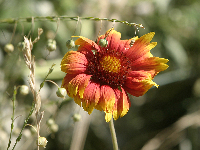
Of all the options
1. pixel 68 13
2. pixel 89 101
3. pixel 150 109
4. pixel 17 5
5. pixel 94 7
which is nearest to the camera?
pixel 89 101

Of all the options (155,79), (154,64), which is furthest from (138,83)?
(155,79)

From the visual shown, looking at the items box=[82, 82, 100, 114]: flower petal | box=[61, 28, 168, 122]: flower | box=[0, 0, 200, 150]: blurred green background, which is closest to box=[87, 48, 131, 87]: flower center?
box=[61, 28, 168, 122]: flower

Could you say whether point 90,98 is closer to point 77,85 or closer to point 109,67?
point 77,85

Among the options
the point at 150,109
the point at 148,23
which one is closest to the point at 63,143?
the point at 150,109

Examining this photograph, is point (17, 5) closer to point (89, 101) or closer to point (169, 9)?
point (89, 101)

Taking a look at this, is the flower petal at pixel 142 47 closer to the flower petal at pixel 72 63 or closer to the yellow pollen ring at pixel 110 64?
the yellow pollen ring at pixel 110 64

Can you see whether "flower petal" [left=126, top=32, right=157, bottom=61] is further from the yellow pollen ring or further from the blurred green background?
the blurred green background
